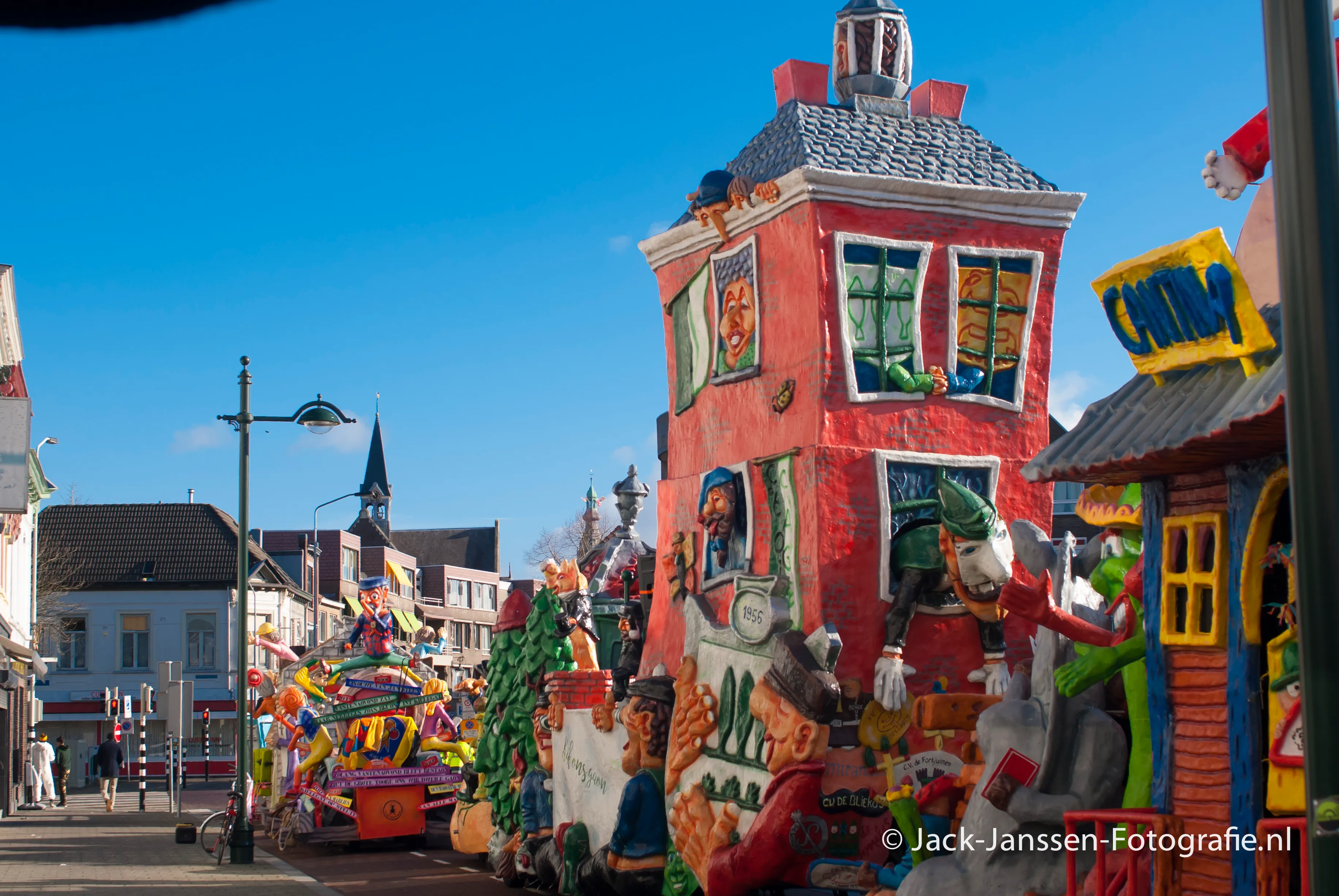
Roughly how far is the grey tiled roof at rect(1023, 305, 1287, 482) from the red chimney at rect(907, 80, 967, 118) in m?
6.23

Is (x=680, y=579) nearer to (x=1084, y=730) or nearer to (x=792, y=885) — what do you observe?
(x=792, y=885)

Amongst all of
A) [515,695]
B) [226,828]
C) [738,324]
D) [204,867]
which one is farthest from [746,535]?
[226,828]

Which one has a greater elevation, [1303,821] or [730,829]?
[1303,821]

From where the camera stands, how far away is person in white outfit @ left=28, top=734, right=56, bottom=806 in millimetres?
35250

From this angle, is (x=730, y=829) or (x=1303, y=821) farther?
(x=730, y=829)

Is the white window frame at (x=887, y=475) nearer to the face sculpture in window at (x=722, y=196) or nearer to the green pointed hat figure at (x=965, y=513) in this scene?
the green pointed hat figure at (x=965, y=513)

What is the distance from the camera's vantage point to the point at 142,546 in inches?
2174

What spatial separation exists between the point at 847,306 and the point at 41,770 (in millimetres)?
29874

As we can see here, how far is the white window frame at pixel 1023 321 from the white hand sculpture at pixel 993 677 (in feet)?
7.69

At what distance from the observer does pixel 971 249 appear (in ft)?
42.5

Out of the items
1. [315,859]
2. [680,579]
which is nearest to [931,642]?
[680,579]

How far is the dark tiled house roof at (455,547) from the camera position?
94125mm

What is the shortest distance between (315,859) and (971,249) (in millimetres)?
13102

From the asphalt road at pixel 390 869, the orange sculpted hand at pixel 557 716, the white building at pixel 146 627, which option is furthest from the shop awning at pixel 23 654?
the white building at pixel 146 627
